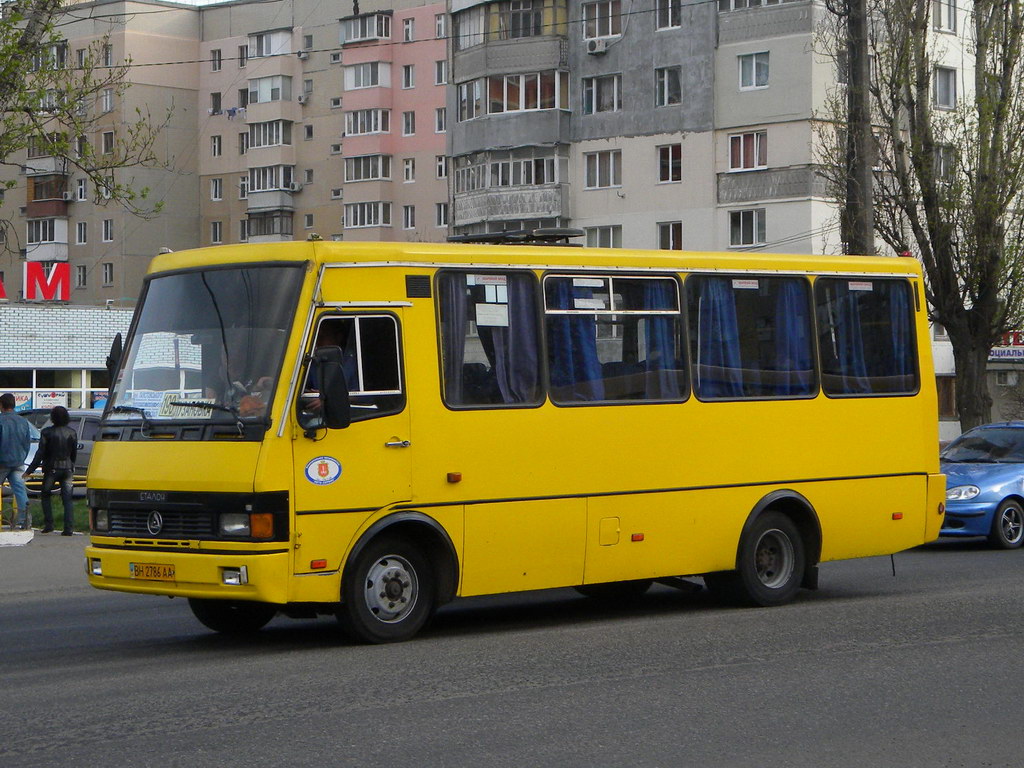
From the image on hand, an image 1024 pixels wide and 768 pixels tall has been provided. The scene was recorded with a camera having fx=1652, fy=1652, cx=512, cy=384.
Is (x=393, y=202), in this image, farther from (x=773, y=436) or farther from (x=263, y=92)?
(x=773, y=436)

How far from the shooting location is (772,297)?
13617 millimetres

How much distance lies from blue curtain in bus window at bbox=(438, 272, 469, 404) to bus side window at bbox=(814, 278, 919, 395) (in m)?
3.79

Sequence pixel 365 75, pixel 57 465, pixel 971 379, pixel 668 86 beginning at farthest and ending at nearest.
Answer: pixel 365 75
pixel 668 86
pixel 971 379
pixel 57 465

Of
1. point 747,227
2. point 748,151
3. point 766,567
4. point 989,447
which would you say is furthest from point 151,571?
point 748,151

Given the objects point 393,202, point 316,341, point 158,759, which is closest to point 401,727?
point 158,759

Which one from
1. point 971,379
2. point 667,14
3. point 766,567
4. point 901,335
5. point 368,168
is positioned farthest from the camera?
point 368,168

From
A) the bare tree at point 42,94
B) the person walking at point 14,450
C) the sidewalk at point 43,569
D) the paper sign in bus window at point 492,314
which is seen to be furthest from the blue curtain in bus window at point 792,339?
the person walking at point 14,450

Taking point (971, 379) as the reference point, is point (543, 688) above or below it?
below

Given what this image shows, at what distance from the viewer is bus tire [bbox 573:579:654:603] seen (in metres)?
13.5

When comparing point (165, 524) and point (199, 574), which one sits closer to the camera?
point (199, 574)

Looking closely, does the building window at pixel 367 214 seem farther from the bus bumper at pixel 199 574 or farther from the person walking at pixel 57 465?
the bus bumper at pixel 199 574

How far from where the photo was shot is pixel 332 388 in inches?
408

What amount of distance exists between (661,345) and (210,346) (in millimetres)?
3622

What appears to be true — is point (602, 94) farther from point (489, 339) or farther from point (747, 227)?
point (489, 339)
